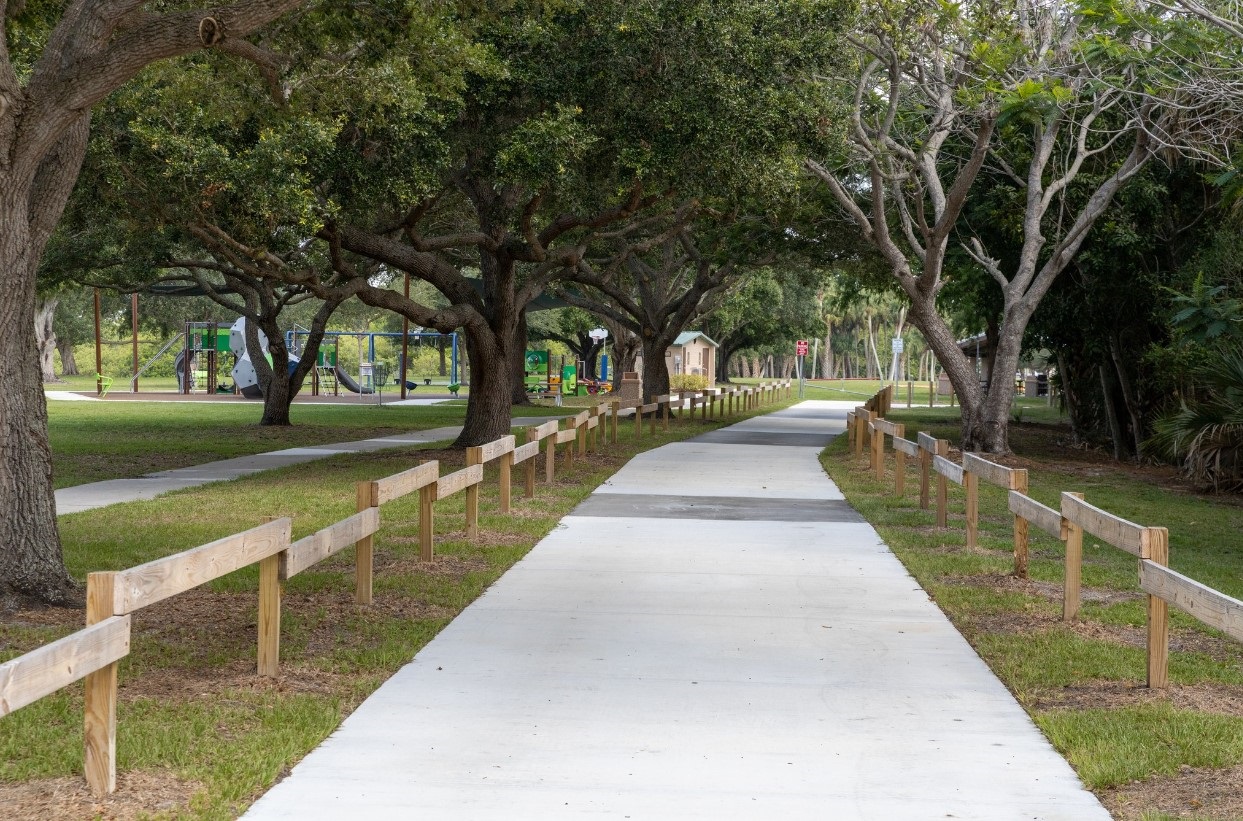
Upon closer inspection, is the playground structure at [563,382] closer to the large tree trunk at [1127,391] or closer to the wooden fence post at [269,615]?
the large tree trunk at [1127,391]

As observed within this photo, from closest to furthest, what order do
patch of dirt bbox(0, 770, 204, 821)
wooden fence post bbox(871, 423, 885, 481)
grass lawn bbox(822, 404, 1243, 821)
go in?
patch of dirt bbox(0, 770, 204, 821) → grass lawn bbox(822, 404, 1243, 821) → wooden fence post bbox(871, 423, 885, 481)

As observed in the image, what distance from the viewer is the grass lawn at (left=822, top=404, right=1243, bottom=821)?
19.5 ft

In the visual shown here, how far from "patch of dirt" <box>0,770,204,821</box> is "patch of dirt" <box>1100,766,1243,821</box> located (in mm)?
3636

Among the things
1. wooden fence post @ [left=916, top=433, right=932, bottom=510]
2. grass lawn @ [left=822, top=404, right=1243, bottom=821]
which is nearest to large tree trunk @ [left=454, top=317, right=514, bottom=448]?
grass lawn @ [left=822, top=404, right=1243, bottom=821]

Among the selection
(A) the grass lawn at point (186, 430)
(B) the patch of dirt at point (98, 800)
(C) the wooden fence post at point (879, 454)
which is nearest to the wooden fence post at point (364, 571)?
(B) the patch of dirt at point (98, 800)

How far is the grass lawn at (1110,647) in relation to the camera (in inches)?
234

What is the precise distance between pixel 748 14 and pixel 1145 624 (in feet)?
32.5

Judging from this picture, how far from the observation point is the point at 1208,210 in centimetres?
2344

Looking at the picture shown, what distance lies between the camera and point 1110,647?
8.51 metres

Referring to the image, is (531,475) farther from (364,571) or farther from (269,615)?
(269,615)

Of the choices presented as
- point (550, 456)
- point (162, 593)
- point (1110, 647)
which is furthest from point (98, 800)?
point (550, 456)

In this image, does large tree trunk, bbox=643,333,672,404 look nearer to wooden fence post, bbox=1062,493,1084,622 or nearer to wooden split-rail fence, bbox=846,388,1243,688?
wooden split-rail fence, bbox=846,388,1243,688

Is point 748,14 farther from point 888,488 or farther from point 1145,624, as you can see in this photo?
point 1145,624

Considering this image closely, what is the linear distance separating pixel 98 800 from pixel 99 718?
31 cm
